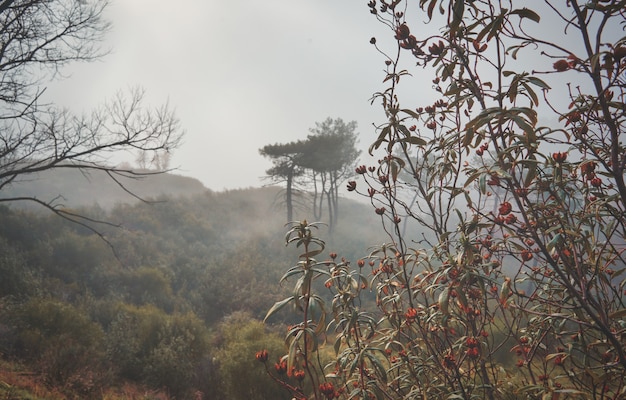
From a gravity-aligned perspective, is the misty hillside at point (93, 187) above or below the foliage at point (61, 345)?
above

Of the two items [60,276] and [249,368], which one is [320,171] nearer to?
[60,276]

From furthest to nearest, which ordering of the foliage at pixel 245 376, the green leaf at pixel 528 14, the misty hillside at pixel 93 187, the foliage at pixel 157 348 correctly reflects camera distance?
1. the misty hillside at pixel 93 187
2. the foliage at pixel 157 348
3. the foliage at pixel 245 376
4. the green leaf at pixel 528 14

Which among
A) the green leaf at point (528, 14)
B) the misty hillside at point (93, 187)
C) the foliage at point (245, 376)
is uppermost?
the misty hillside at point (93, 187)

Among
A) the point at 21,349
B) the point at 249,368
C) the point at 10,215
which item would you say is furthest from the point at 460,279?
the point at 10,215

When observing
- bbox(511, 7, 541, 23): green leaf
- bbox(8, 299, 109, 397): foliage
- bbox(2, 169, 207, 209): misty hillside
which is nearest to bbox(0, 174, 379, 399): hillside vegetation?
bbox(8, 299, 109, 397): foliage

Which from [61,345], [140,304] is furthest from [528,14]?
[140,304]

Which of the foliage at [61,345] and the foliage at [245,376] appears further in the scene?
the foliage at [245,376]

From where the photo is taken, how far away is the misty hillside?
1113 inches

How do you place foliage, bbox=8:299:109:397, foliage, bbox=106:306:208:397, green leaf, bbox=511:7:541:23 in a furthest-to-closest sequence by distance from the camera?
1. foliage, bbox=106:306:208:397
2. foliage, bbox=8:299:109:397
3. green leaf, bbox=511:7:541:23

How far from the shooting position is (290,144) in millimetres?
20047

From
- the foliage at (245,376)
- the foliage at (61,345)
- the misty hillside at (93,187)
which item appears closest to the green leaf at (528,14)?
the foliage at (245,376)

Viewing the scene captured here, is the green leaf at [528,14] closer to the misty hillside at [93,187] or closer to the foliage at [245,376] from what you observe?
the foliage at [245,376]

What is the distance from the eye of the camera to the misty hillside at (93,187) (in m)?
28.3

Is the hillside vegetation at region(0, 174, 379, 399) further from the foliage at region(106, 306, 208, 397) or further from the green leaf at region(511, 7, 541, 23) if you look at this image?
the green leaf at region(511, 7, 541, 23)
